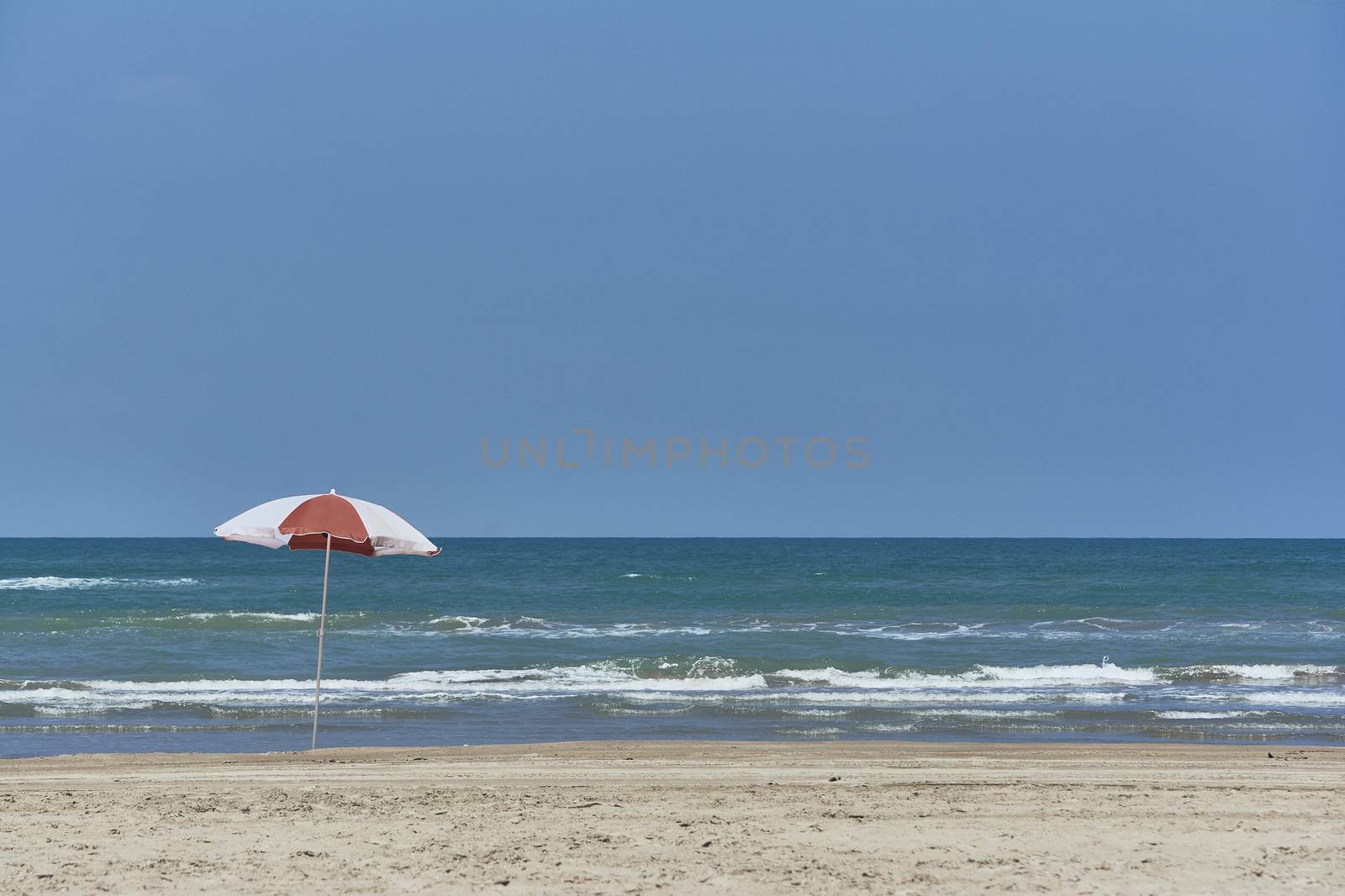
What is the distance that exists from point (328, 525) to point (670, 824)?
4.16 meters

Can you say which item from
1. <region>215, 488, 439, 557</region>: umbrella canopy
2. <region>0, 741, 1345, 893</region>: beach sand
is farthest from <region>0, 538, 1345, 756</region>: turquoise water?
<region>215, 488, 439, 557</region>: umbrella canopy

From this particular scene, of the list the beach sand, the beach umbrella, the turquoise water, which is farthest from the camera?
the turquoise water

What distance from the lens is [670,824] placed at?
666 cm

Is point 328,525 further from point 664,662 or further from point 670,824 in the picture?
point 664,662

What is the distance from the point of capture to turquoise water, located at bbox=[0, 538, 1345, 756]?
12148mm

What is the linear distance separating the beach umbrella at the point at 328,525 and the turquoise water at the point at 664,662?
2.68 m

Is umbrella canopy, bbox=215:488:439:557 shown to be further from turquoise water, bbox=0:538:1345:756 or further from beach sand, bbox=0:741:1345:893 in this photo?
turquoise water, bbox=0:538:1345:756

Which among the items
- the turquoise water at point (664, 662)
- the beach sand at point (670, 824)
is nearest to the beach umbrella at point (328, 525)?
the beach sand at point (670, 824)

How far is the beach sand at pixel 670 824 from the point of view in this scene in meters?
5.49

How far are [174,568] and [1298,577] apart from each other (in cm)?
5013

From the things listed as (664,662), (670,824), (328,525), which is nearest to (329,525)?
(328,525)

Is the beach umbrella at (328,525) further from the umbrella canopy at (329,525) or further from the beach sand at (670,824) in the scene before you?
the beach sand at (670,824)

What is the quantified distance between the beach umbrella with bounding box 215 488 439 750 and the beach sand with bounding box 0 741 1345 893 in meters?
1.83

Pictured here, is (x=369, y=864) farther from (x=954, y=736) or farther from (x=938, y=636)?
(x=938, y=636)
